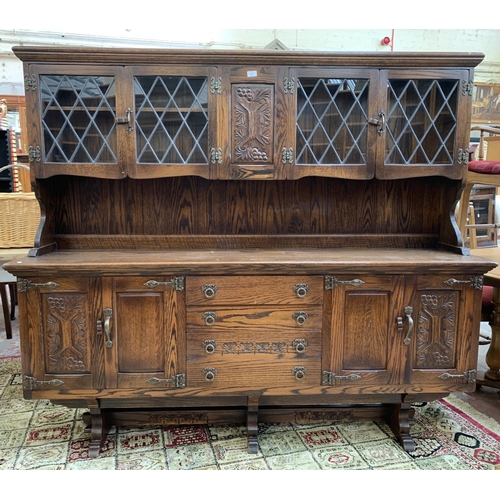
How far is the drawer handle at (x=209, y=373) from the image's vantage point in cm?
211

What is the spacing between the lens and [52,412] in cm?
252

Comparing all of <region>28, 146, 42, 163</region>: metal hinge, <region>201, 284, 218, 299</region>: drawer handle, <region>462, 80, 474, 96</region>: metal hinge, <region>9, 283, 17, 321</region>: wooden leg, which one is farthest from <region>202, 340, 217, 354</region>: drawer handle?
<region>9, 283, 17, 321</region>: wooden leg

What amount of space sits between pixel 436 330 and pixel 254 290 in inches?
35.8

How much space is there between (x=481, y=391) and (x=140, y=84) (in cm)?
272

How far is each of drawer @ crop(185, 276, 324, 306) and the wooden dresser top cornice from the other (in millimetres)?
1063

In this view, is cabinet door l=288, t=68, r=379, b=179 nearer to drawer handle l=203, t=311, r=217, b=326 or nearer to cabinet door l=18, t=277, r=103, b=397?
drawer handle l=203, t=311, r=217, b=326

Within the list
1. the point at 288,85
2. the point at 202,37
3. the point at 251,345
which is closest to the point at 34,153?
the point at 288,85

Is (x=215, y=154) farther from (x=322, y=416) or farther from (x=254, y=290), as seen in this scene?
(x=322, y=416)

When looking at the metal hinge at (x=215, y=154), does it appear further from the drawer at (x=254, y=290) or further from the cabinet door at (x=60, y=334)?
the cabinet door at (x=60, y=334)

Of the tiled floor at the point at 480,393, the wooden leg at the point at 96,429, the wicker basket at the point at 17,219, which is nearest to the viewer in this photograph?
the wooden leg at the point at 96,429

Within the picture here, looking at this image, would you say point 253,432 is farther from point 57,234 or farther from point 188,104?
point 188,104

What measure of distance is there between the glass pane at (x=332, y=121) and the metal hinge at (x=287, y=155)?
58 millimetres

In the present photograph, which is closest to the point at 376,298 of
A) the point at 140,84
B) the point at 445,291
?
the point at 445,291

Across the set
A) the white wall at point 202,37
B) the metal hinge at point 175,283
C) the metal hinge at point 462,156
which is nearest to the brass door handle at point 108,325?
the metal hinge at point 175,283
